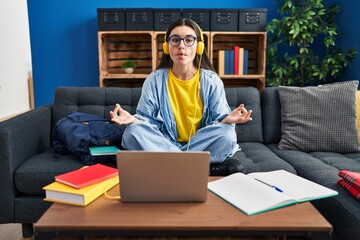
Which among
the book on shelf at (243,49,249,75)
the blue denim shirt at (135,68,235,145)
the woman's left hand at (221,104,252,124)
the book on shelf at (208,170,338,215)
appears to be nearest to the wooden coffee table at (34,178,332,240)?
the book on shelf at (208,170,338,215)

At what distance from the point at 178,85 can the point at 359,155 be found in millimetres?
1059

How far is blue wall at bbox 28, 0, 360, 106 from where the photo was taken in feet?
11.7

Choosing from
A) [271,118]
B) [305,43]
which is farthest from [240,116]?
[305,43]

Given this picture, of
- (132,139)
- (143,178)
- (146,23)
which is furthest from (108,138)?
(146,23)

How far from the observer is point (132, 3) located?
357 centimetres

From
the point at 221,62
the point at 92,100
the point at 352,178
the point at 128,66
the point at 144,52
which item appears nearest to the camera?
the point at 352,178

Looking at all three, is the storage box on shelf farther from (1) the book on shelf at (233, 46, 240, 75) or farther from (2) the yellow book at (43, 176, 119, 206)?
(2) the yellow book at (43, 176, 119, 206)

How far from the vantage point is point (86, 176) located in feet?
3.67

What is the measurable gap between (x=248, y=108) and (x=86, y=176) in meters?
1.25

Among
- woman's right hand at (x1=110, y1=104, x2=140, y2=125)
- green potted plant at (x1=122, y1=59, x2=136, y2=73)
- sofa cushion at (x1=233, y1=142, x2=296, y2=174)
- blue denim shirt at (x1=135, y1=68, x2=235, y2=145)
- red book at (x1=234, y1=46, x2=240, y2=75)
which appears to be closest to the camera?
woman's right hand at (x1=110, y1=104, x2=140, y2=125)

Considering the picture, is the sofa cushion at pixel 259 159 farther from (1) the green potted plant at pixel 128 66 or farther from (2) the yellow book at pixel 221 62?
(1) the green potted plant at pixel 128 66

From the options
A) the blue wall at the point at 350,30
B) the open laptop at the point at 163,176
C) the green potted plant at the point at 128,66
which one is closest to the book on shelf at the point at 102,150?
the open laptop at the point at 163,176

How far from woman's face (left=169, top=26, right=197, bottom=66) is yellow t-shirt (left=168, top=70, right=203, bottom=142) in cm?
15

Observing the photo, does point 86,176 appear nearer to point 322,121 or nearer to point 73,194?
point 73,194
